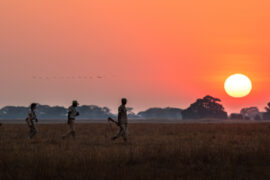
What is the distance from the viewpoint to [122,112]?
831 inches

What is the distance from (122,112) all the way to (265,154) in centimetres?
875

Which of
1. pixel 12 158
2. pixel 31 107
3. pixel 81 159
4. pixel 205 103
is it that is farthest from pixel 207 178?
pixel 205 103

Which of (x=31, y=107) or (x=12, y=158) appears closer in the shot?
(x=12, y=158)

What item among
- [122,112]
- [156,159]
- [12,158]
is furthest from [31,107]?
[156,159]

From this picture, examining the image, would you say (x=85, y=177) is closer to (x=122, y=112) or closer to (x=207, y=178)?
(x=207, y=178)

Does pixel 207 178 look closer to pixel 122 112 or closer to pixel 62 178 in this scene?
pixel 62 178

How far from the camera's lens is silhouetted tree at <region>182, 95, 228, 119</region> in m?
173

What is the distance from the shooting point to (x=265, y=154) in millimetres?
13648

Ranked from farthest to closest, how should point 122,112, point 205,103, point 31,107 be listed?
point 205,103, point 31,107, point 122,112

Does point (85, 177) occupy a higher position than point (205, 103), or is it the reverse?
point (205, 103)

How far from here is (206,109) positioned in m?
175

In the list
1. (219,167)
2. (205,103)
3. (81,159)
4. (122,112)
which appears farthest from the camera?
(205,103)

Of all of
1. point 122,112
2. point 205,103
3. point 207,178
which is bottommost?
point 207,178

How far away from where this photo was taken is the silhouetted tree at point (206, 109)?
172625 millimetres
